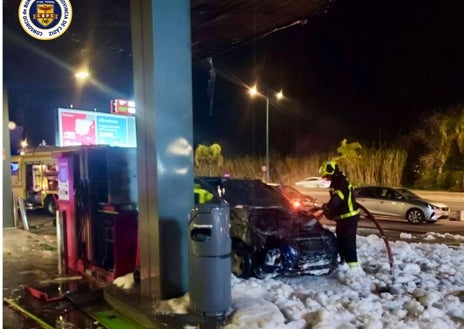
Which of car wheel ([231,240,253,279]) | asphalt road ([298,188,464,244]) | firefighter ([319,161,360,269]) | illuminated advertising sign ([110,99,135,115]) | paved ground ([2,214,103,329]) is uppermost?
illuminated advertising sign ([110,99,135,115])

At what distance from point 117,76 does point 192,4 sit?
19.9 ft

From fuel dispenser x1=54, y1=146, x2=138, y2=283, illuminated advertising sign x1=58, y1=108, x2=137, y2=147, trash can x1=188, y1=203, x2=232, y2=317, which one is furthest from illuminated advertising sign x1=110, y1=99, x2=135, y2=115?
trash can x1=188, y1=203, x2=232, y2=317

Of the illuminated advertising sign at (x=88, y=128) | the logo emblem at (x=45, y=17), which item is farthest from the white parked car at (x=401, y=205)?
the logo emblem at (x=45, y=17)

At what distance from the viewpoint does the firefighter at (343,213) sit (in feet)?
23.7

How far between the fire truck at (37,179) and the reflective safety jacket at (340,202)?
40.2 ft

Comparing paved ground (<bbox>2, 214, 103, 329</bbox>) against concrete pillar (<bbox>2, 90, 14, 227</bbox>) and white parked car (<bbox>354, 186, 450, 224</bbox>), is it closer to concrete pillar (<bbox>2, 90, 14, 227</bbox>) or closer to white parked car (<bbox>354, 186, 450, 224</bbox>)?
concrete pillar (<bbox>2, 90, 14, 227</bbox>)

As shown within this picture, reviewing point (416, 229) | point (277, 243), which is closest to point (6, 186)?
point (277, 243)

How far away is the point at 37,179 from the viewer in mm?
18188

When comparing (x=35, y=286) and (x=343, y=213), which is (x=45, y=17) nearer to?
(x=35, y=286)

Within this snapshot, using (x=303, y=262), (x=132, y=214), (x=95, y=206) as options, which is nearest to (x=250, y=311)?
(x=303, y=262)

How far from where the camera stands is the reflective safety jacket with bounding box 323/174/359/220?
739 centimetres

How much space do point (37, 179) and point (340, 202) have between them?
14.2m

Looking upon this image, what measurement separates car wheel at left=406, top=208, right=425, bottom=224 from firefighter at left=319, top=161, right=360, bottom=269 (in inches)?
354

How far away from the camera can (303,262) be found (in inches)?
266
